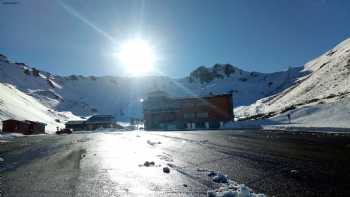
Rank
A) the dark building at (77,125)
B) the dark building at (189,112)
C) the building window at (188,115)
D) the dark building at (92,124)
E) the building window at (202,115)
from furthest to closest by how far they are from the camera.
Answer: the dark building at (92,124)
the dark building at (77,125)
the building window at (188,115)
the building window at (202,115)
the dark building at (189,112)

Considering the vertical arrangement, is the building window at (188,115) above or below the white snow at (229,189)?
above

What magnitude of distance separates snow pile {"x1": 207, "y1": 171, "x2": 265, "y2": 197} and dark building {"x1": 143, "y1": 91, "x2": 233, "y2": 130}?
242 ft

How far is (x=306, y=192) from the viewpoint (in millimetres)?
5078

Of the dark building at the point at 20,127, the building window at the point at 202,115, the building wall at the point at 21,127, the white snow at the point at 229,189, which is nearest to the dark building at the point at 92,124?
the building wall at the point at 21,127

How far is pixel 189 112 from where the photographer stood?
87188 mm

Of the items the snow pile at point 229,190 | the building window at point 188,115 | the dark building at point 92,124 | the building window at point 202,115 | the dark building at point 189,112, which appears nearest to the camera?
the snow pile at point 229,190

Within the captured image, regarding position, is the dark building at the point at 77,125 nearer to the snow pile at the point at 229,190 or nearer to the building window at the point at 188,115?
the building window at the point at 188,115

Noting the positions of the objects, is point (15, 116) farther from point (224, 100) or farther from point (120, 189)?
point (120, 189)

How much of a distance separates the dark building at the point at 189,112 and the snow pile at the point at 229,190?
73.7 m

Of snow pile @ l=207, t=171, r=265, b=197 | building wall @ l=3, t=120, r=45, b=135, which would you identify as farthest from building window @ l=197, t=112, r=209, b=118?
snow pile @ l=207, t=171, r=265, b=197

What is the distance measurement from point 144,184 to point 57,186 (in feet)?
6.25

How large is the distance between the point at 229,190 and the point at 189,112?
270 feet

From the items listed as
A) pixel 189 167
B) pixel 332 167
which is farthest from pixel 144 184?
pixel 332 167

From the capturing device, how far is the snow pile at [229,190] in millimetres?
4543
